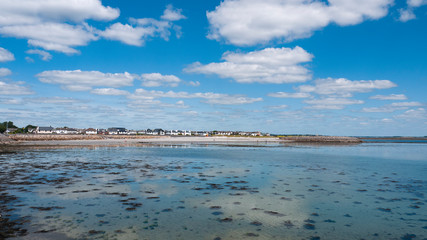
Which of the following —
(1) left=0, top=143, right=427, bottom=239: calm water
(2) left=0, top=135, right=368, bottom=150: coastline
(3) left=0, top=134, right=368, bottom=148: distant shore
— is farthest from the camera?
(3) left=0, top=134, right=368, bottom=148: distant shore

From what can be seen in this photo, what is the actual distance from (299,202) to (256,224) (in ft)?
14.6

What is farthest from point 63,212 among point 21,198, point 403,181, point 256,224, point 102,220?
point 403,181

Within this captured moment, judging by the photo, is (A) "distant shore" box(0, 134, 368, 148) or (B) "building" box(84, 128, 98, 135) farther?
(B) "building" box(84, 128, 98, 135)

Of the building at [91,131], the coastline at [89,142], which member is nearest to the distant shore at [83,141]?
the coastline at [89,142]

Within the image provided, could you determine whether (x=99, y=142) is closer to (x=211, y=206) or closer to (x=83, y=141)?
(x=83, y=141)

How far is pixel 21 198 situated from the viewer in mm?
13891

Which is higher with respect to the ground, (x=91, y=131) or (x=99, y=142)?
(x=91, y=131)

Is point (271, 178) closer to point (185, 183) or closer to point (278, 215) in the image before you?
point (185, 183)

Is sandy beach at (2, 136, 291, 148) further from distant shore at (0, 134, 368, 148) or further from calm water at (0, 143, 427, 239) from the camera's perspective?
calm water at (0, 143, 427, 239)

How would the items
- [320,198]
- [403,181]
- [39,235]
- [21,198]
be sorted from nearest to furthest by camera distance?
[39,235] < [21,198] < [320,198] < [403,181]

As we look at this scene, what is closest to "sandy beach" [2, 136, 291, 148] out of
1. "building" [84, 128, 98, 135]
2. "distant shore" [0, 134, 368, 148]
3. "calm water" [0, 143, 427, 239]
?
"distant shore" [0, 134, 368, 148]

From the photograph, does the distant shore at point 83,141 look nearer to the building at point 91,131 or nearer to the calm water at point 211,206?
the calm water at point 211,206

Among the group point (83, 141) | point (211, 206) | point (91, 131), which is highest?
point (91, 131)

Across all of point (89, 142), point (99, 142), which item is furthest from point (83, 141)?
point (99, 142)
